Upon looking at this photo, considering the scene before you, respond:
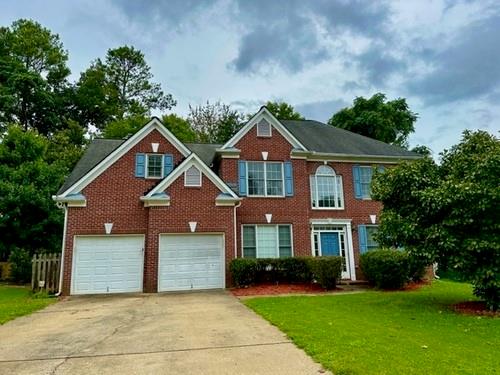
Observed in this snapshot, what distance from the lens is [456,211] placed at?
30.5 ft

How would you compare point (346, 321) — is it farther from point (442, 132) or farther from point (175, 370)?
point (442, 132)

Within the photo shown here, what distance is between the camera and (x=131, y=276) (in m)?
13.9

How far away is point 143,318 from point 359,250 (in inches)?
451

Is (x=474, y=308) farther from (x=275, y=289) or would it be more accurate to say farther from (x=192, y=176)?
(x=192, y=176)

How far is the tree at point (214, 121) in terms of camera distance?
33125mm

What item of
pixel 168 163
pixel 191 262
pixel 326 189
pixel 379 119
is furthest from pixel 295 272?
pixel 379 119

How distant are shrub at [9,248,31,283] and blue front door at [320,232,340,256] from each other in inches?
591

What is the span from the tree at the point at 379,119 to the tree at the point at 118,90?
64.0ft

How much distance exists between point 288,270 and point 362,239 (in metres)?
4.85

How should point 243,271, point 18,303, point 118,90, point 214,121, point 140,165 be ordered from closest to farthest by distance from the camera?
point 18,303 → point 243,271 → point 140,165 → point 214,121 → point 118,90

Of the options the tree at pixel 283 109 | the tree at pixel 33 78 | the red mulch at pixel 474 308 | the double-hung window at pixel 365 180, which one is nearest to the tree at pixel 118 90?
the tree at pixel 33 78

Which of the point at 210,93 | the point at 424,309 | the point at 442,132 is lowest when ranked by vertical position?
the point at 424,309

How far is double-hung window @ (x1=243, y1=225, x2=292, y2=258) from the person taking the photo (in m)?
15.8

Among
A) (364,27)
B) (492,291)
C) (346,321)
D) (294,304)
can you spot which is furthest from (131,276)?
(364,27)
